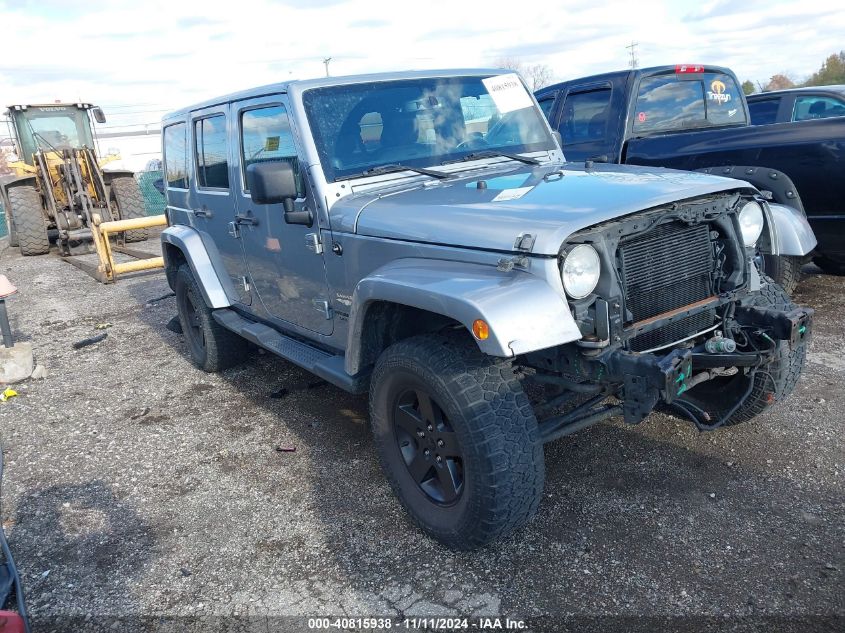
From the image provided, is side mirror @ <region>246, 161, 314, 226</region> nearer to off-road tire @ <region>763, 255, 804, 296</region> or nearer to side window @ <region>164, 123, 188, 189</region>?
side window @ <region>164, 123, 188, 189</region>

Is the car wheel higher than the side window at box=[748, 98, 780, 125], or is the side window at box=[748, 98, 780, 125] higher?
the side window at box=[748, 98, 780, 125]

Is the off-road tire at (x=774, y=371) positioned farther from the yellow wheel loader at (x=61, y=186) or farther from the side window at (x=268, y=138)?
the yellow wheel loader at (x=61, y=186)

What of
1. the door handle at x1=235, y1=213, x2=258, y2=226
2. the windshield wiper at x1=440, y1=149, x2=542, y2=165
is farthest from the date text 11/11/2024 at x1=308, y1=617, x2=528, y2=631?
the door handle at x1=235, y1=213, x2=258, y2=226

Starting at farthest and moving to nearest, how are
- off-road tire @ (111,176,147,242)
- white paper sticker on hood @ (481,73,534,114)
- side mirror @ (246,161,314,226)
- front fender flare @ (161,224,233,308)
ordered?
off-road tire @ (111,176,147,242), front fender flare @ (161,224,233,308), white paper sticker on hood @ (481,73,534,114), side mirror @ (246,161,314,226)

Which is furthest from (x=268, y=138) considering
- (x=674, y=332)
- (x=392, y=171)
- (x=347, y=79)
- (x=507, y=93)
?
(x=674, y=332)

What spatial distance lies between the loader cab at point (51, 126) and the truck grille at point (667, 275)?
14.4 metres

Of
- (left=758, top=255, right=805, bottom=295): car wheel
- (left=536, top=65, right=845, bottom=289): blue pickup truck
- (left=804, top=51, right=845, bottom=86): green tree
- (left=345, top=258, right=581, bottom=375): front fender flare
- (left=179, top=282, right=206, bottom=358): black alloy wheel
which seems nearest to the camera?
(left=345, top=258, right=581, bottom=375): front fender flare

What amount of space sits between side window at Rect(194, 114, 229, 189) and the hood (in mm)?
1492

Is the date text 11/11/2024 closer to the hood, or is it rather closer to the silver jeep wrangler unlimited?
the silver jeep wrangler unlimited

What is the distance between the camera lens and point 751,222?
320 centimetres

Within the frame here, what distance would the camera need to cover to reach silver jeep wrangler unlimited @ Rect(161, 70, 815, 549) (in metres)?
2.61

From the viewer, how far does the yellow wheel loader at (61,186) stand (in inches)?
518

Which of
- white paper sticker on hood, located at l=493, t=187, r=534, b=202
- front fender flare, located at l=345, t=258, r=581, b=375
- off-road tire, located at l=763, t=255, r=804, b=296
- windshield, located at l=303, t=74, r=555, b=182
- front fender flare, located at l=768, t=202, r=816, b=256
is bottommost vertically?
off-road tire, located at l=763, t=255, r=804, b=296

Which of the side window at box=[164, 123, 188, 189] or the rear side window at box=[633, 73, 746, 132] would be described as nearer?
the side window at box=[164, 123, 188, 189]
